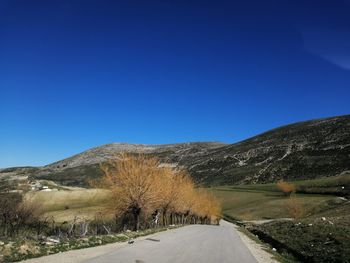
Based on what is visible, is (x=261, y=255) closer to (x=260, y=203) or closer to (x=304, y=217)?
(x=304, y=217)

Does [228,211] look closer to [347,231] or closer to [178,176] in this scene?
[178,176]

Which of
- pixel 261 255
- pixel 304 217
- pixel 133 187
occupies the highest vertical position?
pixel 133 187

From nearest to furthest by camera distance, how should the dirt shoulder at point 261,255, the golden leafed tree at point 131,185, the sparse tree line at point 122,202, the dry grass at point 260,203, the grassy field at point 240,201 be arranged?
the dirt shoulder at point 261,255 < the sparse tree line at point 122,202 < the golden leafed tree at point 131,185 < the grassy field at point 240,201 < the dry grass at point 260,203

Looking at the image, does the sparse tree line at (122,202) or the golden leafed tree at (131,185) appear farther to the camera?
the golden leafed tree at (131,185)

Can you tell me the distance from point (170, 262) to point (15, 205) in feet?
150

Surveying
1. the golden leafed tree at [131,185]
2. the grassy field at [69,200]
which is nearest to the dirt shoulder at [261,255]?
the golden leafed tree at [131,185]

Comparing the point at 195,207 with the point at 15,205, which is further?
the point at 195,207

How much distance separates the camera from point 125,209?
158 ft

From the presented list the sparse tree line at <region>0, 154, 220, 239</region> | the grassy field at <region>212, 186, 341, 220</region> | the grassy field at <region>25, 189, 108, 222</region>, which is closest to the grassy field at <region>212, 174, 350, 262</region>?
the grassy field at <region>212, 186, 341, 220</region>

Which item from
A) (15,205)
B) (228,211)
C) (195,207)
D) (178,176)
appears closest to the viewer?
(15,205)

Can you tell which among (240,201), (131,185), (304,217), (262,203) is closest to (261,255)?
(131,185)

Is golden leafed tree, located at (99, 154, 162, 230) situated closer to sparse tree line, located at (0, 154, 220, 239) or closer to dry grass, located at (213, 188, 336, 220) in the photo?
sparse tree line, located at (0, 154, 220, 239)

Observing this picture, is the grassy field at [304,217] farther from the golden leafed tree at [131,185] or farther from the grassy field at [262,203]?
the golden leafed tree at [131,185]

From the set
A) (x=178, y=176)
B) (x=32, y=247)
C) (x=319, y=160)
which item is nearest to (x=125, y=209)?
(x=178, y=176)
